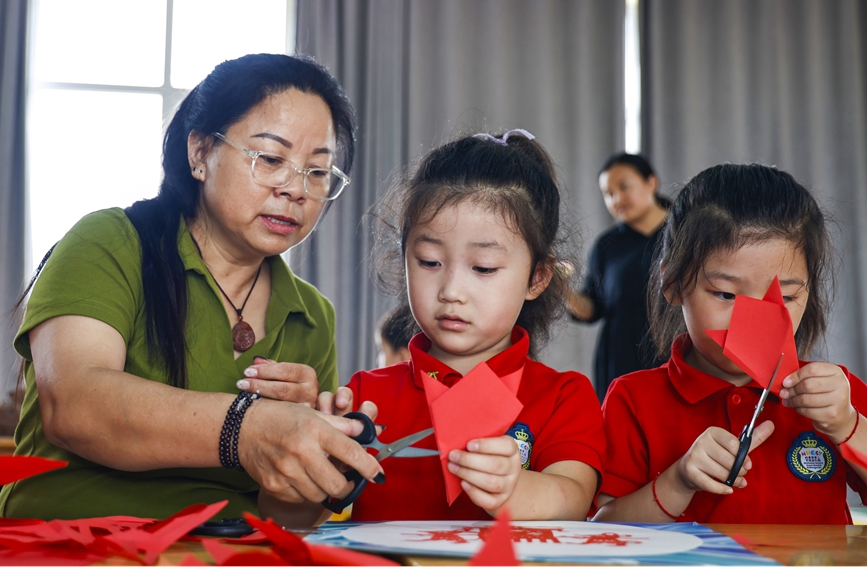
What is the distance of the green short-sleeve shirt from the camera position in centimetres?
109

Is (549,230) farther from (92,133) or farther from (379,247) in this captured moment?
(92,133)

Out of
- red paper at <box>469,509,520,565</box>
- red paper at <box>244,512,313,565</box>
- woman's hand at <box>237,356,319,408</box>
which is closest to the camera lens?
red paper at <box>469,509,520,565</box>

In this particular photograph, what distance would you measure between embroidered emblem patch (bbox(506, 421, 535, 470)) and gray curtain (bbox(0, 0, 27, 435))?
11.1ft

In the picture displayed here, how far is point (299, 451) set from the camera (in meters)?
0.79

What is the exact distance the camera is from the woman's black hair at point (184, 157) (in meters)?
1.16

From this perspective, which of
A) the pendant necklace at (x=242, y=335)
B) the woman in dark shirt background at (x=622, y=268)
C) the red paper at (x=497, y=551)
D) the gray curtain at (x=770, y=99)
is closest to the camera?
the red paper at (x=497, y=551)

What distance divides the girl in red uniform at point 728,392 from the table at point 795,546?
0.57 feet

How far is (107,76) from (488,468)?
3.83 metres

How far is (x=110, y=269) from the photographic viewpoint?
3.72 ft

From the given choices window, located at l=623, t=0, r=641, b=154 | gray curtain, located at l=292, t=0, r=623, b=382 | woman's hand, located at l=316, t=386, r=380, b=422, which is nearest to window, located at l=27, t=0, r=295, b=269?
gray curtain, located at l=292, t=0, r=623, b=382

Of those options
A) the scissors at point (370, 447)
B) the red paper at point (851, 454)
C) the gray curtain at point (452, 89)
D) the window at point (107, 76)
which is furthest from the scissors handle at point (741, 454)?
the window at point (107, 76)

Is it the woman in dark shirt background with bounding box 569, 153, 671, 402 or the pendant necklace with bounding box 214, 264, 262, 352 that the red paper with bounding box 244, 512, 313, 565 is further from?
the woman in dark shirt background with bounding box 569, 153, 671, 402

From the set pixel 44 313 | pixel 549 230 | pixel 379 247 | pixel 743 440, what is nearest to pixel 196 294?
pixel 44 313

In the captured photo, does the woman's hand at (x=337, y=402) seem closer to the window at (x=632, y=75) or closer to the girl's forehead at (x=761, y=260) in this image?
the girl's forehead at (x=761, y=260)
